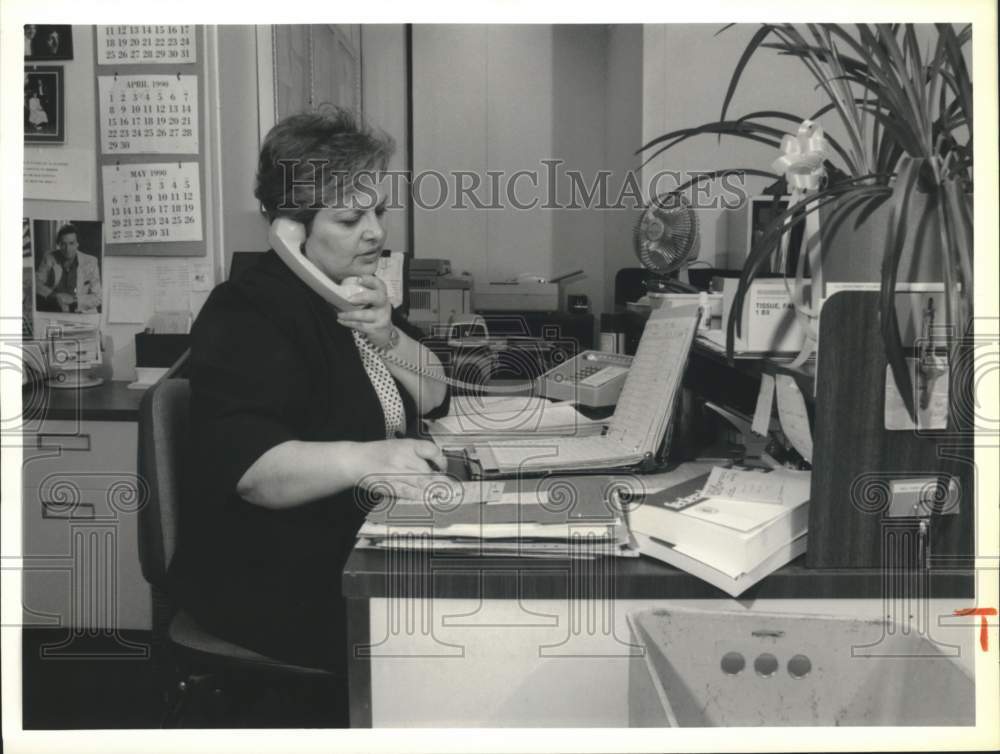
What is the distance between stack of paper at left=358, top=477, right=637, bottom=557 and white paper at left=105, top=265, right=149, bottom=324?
5.09ft

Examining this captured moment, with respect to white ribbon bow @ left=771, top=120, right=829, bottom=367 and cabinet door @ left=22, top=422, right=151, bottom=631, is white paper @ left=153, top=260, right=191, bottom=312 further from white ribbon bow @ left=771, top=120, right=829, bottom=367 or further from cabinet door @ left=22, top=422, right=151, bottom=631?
white ribbon bow @ left=771, top=120, right=829, bottom=367

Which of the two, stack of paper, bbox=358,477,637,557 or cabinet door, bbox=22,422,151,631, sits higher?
stack of paper, bbox=358,477,637,557

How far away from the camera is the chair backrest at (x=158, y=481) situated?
4.18 feet

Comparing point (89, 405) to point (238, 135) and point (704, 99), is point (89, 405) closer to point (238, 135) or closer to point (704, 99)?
point (238, 135)

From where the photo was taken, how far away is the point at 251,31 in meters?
2.53

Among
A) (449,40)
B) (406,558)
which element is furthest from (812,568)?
(449,40)

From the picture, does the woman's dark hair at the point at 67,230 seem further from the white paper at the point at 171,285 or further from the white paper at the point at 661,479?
the white paper at the point at 661,479

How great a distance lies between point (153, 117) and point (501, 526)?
5.89 feet

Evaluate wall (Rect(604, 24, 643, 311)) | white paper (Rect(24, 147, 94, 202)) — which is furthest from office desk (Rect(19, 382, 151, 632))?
wall (Rect(604, 24, 643, 311))

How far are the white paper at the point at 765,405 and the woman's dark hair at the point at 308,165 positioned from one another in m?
Answer: 0.78

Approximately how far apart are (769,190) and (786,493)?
1.74 feet

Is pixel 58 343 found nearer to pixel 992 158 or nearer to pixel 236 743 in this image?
pixel 236 743

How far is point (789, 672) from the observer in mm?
992

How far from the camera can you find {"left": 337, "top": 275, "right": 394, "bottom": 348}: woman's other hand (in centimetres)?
145
